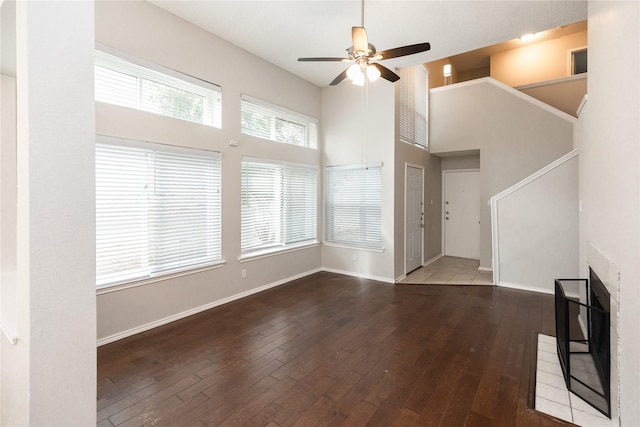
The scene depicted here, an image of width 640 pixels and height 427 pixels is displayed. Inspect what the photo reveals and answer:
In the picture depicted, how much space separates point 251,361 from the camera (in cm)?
268

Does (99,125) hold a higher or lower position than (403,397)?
higher

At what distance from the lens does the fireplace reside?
6.98 ft

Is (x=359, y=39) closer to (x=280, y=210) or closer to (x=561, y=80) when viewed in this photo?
(x=280, y=210)

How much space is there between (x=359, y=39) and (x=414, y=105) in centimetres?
348

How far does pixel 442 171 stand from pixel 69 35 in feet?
23.6

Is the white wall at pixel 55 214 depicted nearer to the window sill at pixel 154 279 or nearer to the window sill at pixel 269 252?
the window sill at pixel 154 279

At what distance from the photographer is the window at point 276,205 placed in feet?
14.8

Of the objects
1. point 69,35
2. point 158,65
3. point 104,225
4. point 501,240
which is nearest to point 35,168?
point 69,35

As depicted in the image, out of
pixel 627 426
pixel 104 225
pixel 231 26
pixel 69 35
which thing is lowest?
pixel 627 426

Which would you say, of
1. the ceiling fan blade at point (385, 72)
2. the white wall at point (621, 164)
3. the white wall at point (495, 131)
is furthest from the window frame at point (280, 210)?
the white wall at point (621, 164)

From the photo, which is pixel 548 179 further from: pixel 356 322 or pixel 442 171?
pixel 356 322

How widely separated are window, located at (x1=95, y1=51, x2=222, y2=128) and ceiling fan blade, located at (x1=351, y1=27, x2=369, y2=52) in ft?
6.95

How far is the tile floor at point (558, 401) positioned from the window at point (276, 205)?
3.66 m

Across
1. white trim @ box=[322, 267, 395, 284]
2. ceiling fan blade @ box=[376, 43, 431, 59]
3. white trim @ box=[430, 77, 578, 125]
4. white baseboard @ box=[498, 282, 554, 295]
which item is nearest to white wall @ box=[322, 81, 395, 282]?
white trim @ box=[322, 267, 395, 284]
